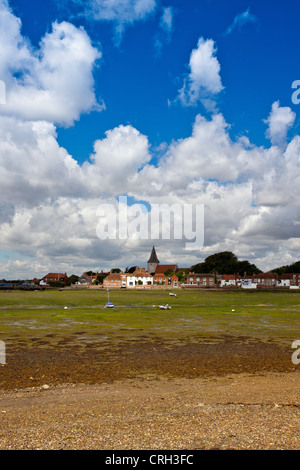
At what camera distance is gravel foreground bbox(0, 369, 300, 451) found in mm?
9219

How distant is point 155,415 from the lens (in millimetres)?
11383

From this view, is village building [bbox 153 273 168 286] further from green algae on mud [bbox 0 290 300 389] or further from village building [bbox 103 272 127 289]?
green algae on mud [bbox 0 290 300 389]

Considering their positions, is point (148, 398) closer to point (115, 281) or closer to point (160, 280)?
point (115, 281)

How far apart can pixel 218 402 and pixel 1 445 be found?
735 centimetres

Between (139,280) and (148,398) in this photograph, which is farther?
(139,280)

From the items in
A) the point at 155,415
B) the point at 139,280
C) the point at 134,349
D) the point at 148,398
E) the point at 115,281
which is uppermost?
the point at 155,415

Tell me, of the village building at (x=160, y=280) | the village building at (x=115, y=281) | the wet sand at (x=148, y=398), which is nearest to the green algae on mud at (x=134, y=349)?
the wet sand at (x=148, y=398)

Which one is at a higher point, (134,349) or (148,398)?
(148,398)

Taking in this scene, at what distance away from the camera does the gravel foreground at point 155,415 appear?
9219mm

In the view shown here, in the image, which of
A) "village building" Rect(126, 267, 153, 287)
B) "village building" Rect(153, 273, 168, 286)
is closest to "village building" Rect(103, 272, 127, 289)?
"village building" Rect(126, 267, 153, 287)

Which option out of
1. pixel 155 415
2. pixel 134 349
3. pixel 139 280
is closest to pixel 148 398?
pixel 155 415

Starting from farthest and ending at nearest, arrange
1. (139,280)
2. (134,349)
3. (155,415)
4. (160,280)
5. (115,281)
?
(160,280) → (139,280) → (115,281) → (134,349) → (155,415)

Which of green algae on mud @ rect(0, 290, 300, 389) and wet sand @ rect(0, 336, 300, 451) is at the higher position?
wet sand @ rect(0, 336, 300, 451)
